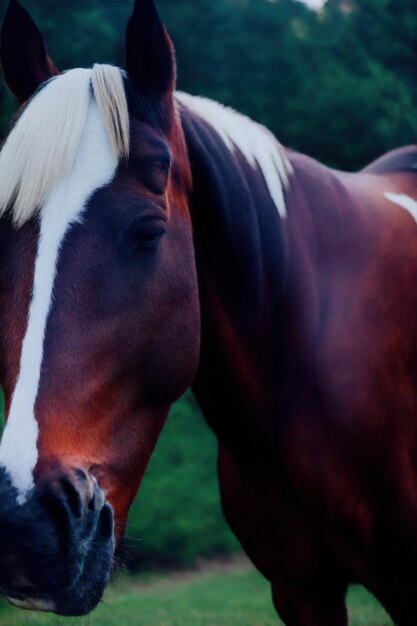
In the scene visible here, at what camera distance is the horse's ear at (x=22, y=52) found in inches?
99.2

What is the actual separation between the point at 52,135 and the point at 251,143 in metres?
0.83

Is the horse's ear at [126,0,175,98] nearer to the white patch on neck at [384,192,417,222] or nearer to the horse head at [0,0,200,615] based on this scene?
the horse head at [0,0,200,615]

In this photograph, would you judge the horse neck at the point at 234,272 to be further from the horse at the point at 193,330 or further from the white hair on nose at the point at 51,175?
the white hair on nose at the point at 51,175

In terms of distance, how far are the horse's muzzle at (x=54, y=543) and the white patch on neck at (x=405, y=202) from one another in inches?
64.0

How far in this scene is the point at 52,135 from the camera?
2162 millimetres

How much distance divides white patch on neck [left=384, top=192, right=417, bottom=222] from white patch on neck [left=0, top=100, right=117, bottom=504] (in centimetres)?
126

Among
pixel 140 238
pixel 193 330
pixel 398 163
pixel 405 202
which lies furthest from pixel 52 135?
pixel 398 163

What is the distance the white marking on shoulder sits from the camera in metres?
2.74

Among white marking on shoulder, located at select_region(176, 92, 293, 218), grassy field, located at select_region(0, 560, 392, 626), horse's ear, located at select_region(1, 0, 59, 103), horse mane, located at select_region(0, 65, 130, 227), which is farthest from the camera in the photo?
grassy field, located at select_region(0, 560, 392, 626)

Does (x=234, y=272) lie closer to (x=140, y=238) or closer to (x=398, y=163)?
(x=140, y=238)

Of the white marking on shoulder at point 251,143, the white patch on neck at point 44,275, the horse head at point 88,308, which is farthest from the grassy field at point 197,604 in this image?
the white patch on neck at point 44,275

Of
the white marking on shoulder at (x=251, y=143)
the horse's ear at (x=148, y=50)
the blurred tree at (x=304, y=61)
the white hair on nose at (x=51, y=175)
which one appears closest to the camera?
the white hair on nose at (x=51, y=175)

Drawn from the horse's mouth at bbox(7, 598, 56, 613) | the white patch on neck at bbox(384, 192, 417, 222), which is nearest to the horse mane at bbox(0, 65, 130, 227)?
the horse's mouth at bbox(7, 598, 56, 613)

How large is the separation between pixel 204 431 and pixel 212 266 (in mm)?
6534
